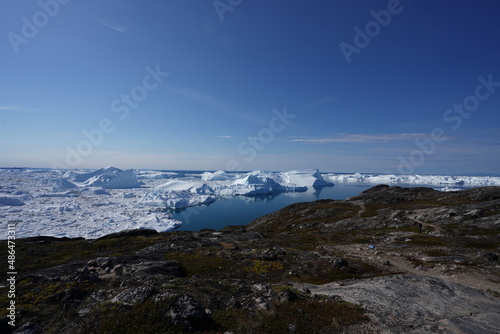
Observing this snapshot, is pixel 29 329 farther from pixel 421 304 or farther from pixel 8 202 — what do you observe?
pixel 8 202

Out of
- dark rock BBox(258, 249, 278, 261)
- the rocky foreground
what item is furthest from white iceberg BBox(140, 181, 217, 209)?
dark rock BBox(258, 249, 278, 261)

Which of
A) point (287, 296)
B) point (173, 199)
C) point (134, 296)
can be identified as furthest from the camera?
point (173, 199)

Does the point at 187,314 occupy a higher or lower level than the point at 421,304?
higher

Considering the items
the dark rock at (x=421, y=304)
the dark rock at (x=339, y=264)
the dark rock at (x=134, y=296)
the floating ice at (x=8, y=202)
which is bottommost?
the floating ice at (x=8, y=202)

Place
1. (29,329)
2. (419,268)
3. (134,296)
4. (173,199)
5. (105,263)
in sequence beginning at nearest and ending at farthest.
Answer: (29,329) → (134,296) → (105,263) → (419,268) → (173,199)

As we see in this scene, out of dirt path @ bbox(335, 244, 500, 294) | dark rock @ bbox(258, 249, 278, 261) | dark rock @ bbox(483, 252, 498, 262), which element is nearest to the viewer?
dirt path @ bbox(335, 244, 500, 294)

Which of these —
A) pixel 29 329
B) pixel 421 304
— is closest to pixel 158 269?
pixel 29 329

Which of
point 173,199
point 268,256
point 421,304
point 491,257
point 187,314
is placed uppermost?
point 187,314

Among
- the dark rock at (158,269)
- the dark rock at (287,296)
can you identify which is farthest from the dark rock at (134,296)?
the dark rock at (287,296)

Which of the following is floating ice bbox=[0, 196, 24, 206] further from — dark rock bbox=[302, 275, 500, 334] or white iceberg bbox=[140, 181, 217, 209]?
dark rock bbox=[302, 275, 500, 334]

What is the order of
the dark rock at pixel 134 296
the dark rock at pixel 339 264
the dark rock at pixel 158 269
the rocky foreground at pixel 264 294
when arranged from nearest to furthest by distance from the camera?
the rocky foreground at pixel 264 294 → the dark rock at pixel 134 296 → the dark rock at pixel 158 269 → the dark rock at pixel 339 264

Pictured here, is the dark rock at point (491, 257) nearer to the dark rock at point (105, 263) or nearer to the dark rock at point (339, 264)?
the dark rock at point (339, 264)
